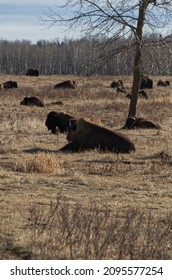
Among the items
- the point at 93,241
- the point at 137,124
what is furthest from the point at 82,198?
the point at 137,124

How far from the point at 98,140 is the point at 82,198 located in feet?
17.1

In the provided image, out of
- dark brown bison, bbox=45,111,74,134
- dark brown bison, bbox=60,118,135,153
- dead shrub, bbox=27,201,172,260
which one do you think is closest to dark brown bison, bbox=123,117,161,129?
dark brown bison, bbox=45,111,74,134

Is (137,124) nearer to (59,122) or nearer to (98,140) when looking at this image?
(59,122)

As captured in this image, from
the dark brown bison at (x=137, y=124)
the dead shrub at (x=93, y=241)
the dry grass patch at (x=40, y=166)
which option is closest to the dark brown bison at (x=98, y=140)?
the dry grass patch at (x=40, y=166)

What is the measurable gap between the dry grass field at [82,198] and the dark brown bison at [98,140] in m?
0.30

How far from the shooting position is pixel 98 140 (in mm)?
14117

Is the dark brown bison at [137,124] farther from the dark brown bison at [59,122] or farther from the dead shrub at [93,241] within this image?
the dead shrub at [93,241]

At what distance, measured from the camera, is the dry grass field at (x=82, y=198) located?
5.75 metres

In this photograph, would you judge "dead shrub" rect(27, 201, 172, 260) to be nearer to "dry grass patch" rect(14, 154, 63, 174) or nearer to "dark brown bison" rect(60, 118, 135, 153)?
"dry grass patch" rect(14, 154, 63, 174)

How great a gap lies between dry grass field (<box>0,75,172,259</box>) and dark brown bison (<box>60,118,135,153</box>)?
300 millimetres

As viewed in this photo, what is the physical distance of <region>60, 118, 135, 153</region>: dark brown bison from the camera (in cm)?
1399
